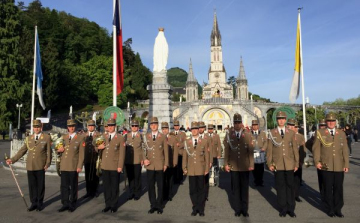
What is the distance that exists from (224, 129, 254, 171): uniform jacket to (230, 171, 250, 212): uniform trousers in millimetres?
143

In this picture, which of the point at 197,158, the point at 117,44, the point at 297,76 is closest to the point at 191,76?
the point at 297,76

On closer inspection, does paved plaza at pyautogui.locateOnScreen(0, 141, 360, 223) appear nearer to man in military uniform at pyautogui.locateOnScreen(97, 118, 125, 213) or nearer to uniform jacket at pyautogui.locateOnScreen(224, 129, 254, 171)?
man in military uniform at pyautogui.locateOnScreen(97, 118, 125, 213)

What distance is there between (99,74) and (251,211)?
65.0 meters

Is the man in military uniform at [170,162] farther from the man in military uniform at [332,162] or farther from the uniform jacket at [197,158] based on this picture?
the man in military uniform at [332,162]

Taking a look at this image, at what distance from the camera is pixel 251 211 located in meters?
7.01

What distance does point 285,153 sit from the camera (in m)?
6.64

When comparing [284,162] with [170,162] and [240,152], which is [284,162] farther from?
[170,162]

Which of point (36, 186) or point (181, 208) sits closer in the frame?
point (36, 186)

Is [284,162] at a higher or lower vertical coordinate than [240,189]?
higher

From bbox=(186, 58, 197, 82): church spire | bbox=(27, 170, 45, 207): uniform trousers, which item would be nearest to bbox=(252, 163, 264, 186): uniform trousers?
bbox=(27, 170, 45, 207): uniform trousers

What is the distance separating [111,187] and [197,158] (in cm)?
217

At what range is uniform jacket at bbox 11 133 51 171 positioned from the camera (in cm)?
705

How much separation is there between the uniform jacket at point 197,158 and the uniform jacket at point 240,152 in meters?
0.49

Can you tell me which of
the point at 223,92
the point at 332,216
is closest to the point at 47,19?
the point at 223,92
